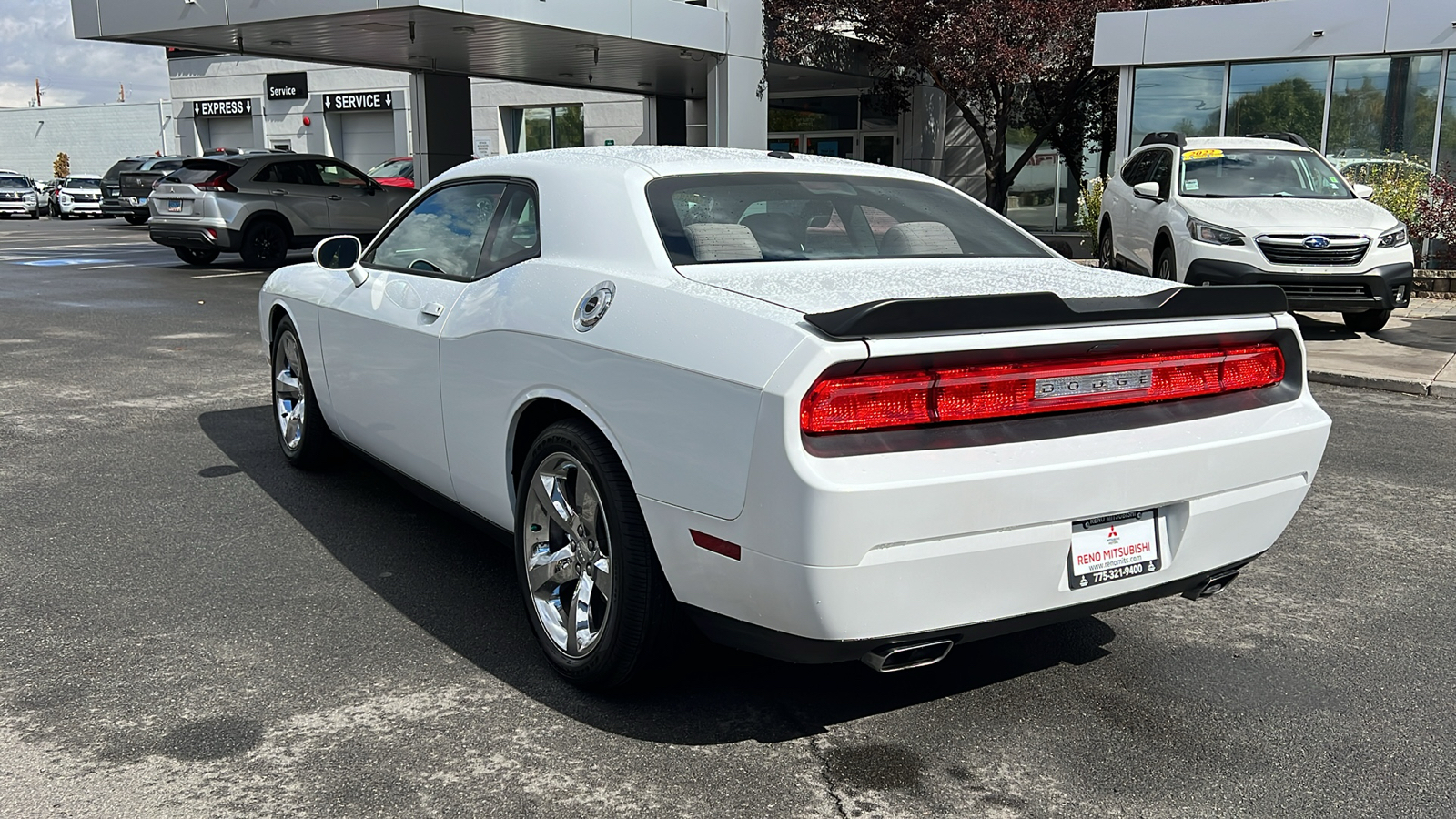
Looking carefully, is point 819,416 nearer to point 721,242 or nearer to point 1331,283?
point 721,242

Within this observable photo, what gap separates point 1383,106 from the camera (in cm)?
1714

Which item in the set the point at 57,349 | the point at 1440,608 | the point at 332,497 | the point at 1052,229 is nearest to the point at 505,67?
the point at 1052,229

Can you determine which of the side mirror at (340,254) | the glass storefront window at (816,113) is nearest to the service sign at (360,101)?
the glass storefront window at (816,113)

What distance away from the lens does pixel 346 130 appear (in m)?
43.0

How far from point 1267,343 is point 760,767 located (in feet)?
6.35

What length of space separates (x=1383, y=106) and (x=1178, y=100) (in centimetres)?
274

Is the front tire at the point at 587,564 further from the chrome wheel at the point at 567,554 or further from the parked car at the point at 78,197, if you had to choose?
the parked car at the point at 78,197

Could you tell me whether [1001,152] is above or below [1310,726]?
above

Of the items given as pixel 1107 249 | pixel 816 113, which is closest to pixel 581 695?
pixel 1107 249

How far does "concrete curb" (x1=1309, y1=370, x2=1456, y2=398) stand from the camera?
29.8 ft

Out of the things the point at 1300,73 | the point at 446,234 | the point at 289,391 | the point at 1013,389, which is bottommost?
the point at 289,391

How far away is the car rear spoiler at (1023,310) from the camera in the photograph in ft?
9.43

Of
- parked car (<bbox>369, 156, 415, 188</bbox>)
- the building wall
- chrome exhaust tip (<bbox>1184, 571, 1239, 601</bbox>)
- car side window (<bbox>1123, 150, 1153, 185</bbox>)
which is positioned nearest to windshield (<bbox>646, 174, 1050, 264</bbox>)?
chrome exhaust tip (<bbox>1184, 571, 1239, 601</bbox>)

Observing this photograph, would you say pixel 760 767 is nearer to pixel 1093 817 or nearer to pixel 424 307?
pixel 1093 817
